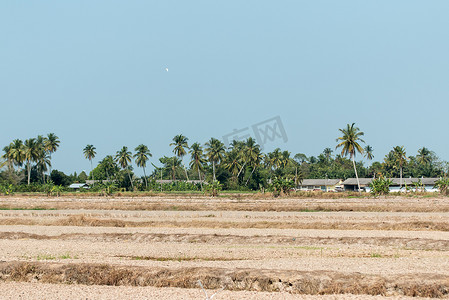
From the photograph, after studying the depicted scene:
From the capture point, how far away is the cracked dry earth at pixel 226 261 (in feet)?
42.3

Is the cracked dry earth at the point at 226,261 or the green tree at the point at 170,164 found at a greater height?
the green tree at the point at 170,164

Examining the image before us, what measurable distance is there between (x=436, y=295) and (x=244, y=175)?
10903 cm

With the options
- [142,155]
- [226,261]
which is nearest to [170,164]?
[142,155]

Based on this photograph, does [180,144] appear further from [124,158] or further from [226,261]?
[226,261]

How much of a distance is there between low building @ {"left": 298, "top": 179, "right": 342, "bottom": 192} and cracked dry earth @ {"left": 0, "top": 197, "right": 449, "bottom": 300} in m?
104

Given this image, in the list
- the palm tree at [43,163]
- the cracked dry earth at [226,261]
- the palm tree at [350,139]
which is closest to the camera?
the cracked dry earth at [226,261]

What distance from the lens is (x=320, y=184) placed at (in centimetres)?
13450

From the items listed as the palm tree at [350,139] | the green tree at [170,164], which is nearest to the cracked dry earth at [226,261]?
the palm tree at [350,139]

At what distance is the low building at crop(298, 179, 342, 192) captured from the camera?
132500mm

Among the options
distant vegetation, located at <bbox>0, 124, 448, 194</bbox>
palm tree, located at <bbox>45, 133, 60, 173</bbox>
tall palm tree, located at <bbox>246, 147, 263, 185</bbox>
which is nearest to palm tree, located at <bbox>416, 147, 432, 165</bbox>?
distant vegetation, located at <bbox>0, 124, 448, 194</bbox>

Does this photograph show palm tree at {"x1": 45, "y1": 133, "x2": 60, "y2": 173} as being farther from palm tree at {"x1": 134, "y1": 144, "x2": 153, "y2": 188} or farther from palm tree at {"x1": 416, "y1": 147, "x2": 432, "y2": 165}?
palm tree at {"x1": 416, "y1": 147, "x2": 432, "y2": 165}

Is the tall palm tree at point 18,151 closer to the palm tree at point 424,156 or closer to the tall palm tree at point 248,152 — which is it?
the tall palm tree at point 248,152

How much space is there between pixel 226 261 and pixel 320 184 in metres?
A: 120

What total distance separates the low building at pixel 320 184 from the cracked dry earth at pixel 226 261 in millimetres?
103887
